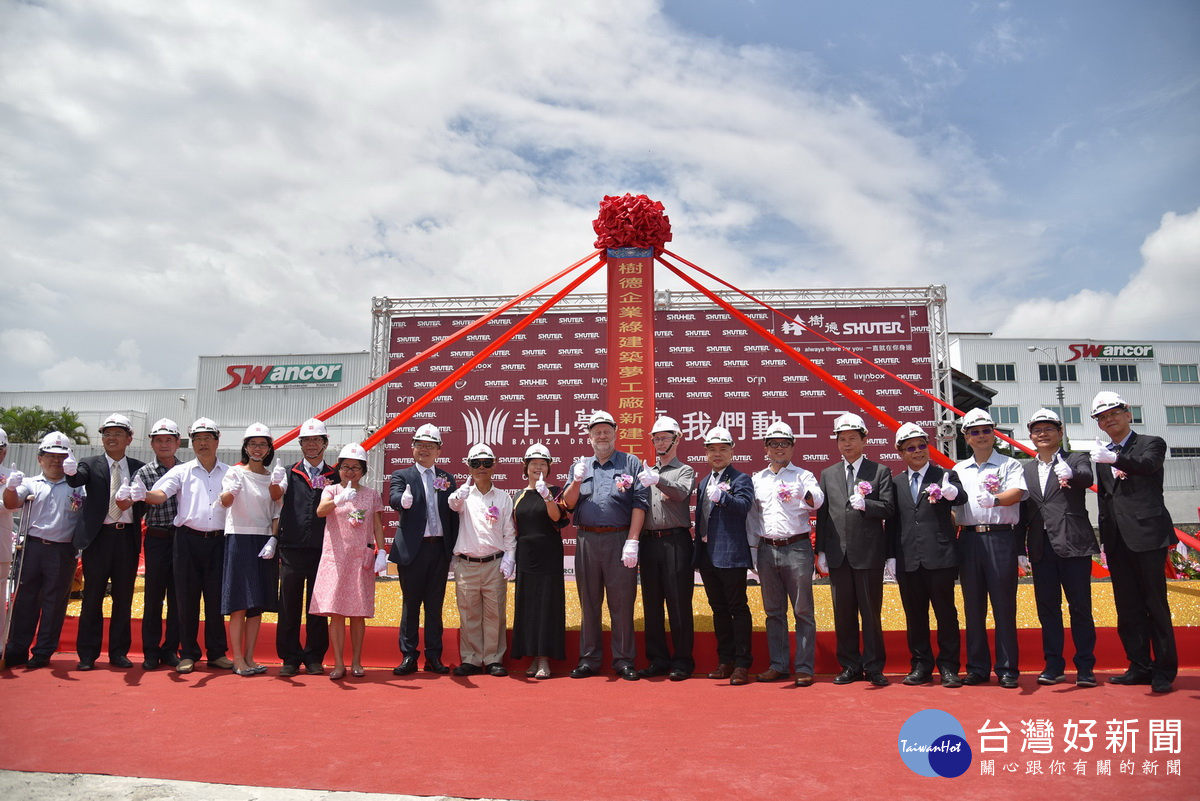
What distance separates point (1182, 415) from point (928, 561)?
32.7m

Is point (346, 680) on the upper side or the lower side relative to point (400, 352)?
lower

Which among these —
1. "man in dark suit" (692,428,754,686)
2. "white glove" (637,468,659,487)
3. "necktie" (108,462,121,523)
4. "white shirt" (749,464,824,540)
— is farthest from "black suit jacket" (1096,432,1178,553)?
"necktie" (108,462,121,523)

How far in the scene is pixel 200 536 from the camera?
4688 mm

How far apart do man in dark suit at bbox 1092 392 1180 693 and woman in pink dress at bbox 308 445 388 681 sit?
160 inches

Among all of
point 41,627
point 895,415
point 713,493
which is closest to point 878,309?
point 895,415

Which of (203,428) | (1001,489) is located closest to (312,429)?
(203,428)

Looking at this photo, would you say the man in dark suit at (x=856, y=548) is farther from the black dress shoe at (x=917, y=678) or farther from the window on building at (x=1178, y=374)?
the window on building at (x=1178, y=374)

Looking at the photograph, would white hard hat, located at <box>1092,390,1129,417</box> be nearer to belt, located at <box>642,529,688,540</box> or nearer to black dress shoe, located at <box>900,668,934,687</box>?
black dress shoe, located at <box>900,668,934,687</box>

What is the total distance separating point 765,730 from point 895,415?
30.7ft

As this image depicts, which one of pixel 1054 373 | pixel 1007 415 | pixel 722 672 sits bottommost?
pixel 722 672

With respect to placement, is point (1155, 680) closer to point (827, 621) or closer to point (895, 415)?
point (827, 621)

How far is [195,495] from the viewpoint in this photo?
4.67m

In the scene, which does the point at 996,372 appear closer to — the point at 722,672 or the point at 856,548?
the point at 856,548

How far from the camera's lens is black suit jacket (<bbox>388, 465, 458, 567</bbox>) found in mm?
4684
